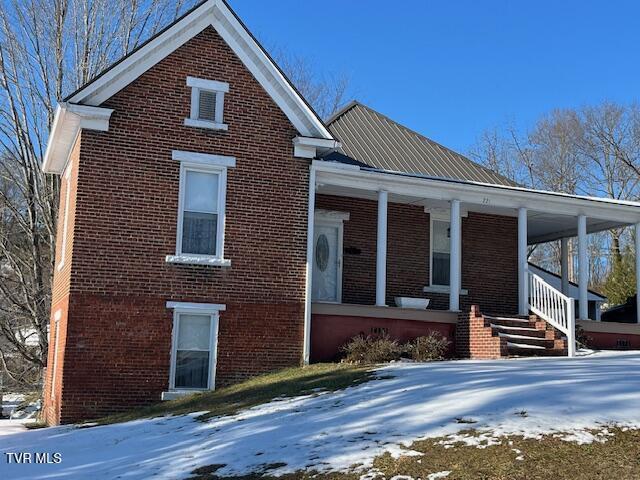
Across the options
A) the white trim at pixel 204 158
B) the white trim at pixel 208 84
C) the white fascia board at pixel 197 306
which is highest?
the white trim at pixel 208 84

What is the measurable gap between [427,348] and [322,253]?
11.9 feet

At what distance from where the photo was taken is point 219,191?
14.9 metres

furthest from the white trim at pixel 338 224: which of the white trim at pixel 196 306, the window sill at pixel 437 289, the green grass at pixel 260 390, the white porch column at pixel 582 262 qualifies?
the white porch column at pixel 582 262

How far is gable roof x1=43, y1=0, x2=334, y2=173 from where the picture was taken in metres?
14.2

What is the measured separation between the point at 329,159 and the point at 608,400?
989 centimetres

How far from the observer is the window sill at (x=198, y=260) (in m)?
14.4

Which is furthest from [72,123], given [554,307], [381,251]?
[554,307]

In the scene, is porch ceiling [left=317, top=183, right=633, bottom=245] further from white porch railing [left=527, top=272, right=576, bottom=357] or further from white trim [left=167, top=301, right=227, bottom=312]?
white trim [left=167, top=301, right=227, bottom=312]

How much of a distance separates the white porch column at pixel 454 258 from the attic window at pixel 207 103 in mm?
5482

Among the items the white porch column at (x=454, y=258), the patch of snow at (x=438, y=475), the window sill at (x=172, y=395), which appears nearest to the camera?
the patch of snow at (x=438, y=475)

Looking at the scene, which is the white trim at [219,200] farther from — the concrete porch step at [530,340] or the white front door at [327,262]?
the concrete porch step at [530,340]

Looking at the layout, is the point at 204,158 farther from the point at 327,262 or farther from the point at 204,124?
the point at 327,262

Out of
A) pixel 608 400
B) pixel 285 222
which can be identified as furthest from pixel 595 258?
pixel 608 400

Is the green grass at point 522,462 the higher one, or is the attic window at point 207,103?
the attic window at point 207,103
